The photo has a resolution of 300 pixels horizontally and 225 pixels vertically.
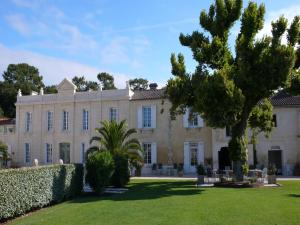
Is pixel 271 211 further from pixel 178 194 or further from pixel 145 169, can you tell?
pixel 145 169

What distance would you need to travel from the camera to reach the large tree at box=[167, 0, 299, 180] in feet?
67.4

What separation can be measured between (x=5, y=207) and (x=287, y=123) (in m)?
23.7

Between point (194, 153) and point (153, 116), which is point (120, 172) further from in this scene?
point (153, 116)

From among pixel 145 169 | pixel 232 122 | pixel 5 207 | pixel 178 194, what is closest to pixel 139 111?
pixel 145 169

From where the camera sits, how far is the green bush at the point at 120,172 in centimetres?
2283

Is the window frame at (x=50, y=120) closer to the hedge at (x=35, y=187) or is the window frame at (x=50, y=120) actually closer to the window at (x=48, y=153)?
the window at (x=48, y=153)

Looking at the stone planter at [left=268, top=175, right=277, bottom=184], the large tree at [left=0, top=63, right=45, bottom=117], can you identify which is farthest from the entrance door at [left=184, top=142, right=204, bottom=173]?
the large tree at [left=0, top=63, right=45, bottom=117]

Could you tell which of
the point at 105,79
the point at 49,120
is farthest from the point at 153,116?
the point at 105,79

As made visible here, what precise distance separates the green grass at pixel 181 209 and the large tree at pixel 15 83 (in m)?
50.9

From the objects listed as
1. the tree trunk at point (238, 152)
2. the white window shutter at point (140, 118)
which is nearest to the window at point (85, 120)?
the white window shutter at point (140, 118)

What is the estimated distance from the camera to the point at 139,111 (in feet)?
117

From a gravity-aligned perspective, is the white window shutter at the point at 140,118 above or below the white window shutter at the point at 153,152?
above

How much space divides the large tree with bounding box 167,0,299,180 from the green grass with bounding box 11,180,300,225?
4.16m

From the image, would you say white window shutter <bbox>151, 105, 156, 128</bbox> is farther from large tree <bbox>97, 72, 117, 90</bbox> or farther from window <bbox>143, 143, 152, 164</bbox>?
large tree <bbox>97, 72, 117, 90</bbox>
